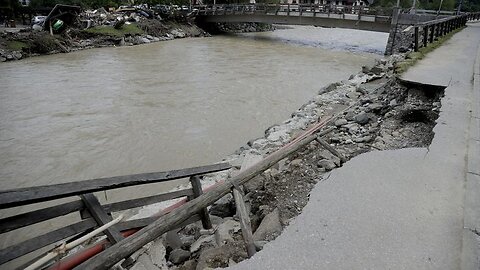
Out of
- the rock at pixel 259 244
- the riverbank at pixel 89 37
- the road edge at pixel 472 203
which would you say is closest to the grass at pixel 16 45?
the riverbank at pixel 89 37

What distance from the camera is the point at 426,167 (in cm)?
465

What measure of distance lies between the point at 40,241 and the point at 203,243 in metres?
1.65

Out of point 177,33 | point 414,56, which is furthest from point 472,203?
point 177,33

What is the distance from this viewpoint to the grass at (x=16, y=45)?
2219cm

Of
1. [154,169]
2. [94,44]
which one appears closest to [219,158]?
[154,169]

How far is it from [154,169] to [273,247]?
498 cm

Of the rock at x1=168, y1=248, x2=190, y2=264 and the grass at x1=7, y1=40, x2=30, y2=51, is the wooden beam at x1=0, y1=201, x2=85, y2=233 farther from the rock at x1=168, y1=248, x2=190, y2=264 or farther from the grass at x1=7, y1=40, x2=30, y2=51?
the grass at x1=7, y1=40, x2=30, y2=51

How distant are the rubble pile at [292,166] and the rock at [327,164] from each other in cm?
2

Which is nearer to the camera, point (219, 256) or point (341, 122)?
point (219, 256)

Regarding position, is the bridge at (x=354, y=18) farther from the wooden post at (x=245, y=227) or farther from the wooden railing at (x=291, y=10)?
the wooden post at (x=245, y=227)

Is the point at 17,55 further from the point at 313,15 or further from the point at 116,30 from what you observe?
the point at 313,15

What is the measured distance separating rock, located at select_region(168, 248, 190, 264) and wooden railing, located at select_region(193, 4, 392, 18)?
2980 centimetres

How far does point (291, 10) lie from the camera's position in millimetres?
33125

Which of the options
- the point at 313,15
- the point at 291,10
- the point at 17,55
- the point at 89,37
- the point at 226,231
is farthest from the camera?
the point at 291,10
